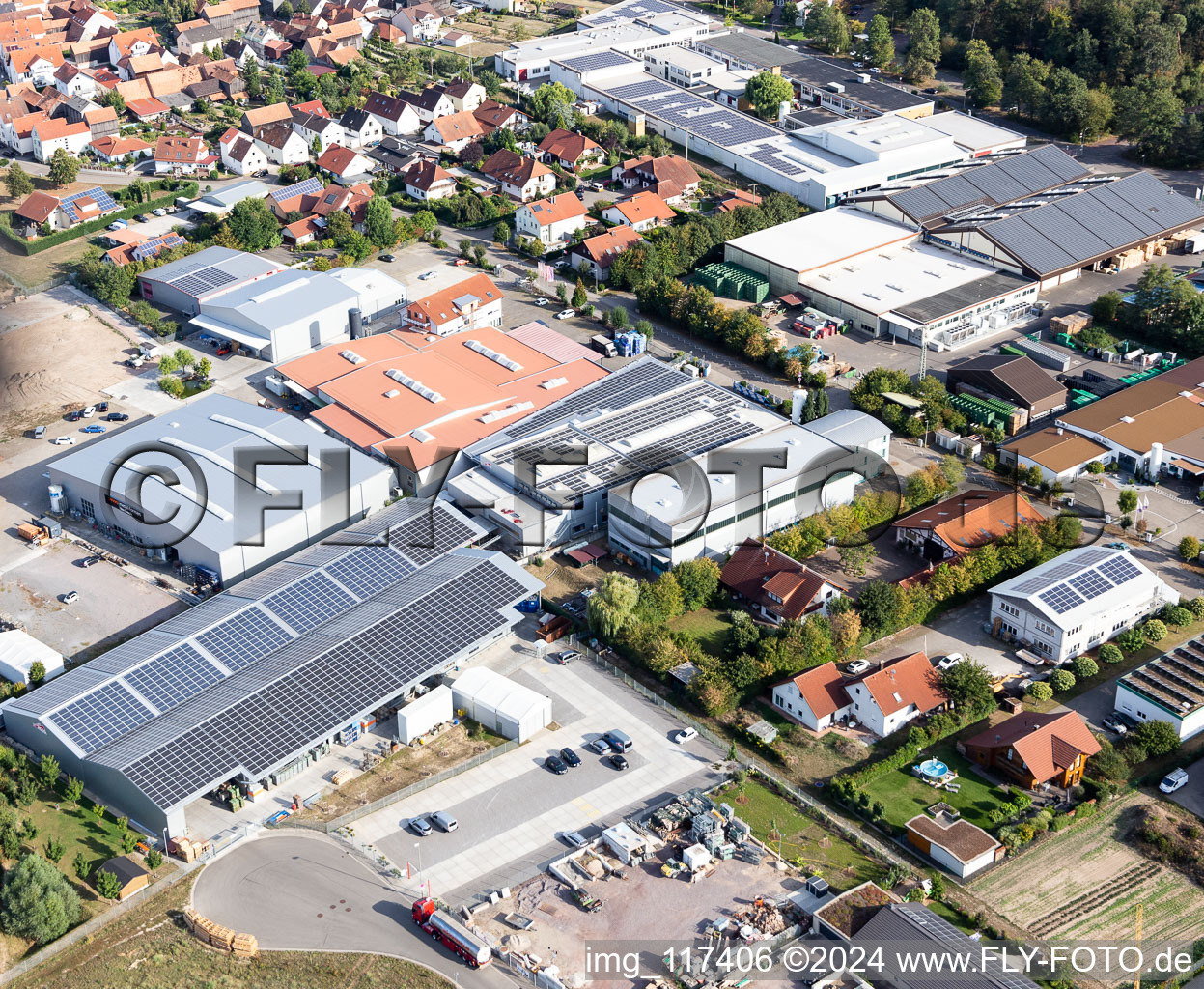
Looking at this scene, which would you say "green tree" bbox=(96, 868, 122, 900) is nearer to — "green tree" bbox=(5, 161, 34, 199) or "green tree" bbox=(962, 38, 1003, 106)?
"green tree" bbox=(5, 161, 34, 199)

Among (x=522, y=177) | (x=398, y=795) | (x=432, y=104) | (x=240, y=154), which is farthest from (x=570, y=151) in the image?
(x=398, y=795)

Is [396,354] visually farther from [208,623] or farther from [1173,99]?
[1173,99]

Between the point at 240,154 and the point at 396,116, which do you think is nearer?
the point at 240,154

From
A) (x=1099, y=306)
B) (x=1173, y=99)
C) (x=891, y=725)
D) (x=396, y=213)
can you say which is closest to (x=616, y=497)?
(x=891, y=725)

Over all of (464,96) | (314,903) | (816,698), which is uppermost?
(464,96)

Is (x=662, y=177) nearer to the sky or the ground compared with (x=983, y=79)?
nearer to the ground

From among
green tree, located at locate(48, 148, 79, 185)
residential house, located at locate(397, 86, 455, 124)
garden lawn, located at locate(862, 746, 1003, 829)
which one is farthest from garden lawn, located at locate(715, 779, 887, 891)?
residential house, located at locate(397, 86, 455, 124)

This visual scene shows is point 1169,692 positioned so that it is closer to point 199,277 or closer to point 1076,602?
point 1076,602
